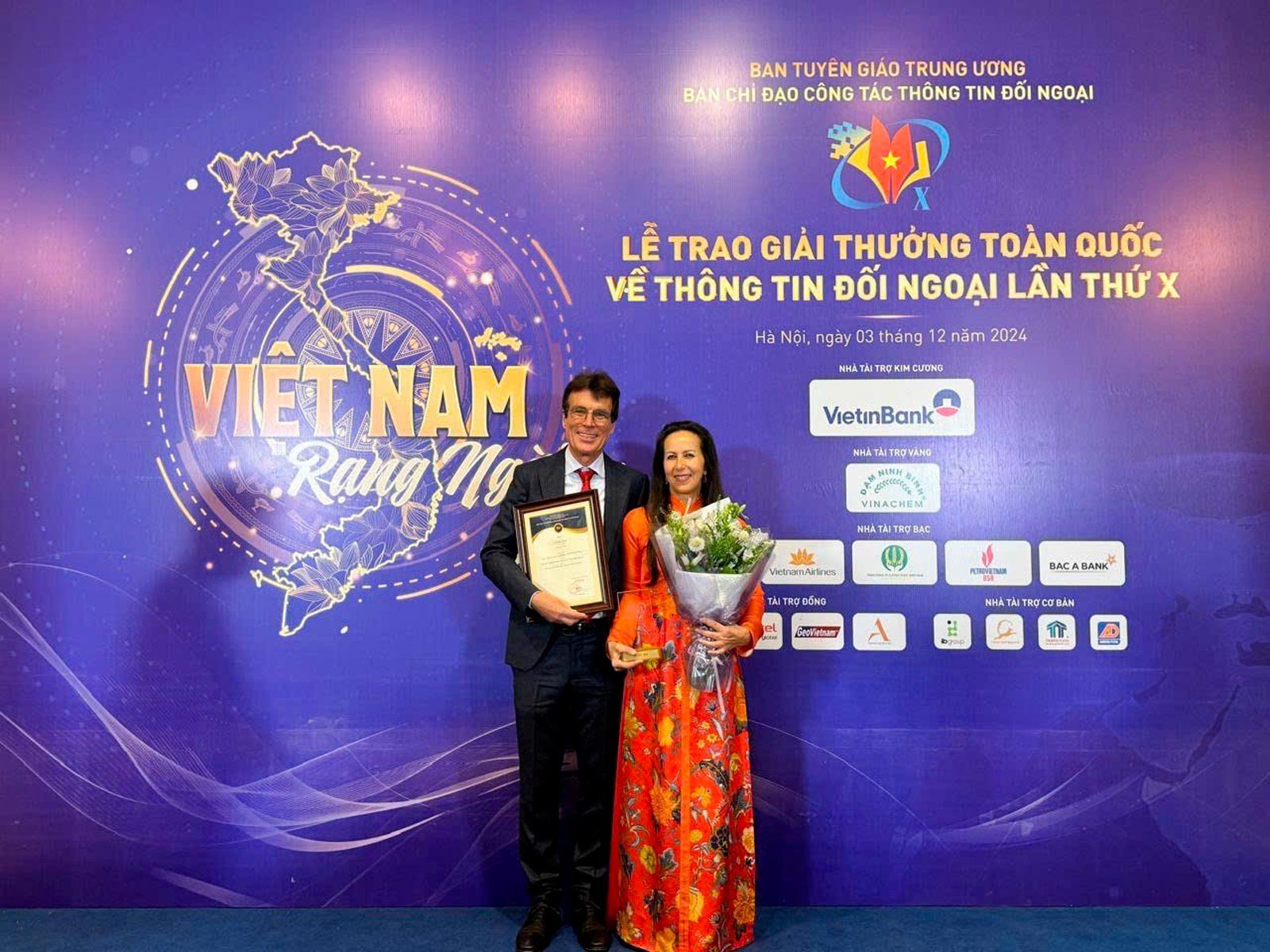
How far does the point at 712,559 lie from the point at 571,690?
0.73 m

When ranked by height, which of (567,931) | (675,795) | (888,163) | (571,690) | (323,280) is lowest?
(567,931)

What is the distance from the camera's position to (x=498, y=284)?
10.9 feet

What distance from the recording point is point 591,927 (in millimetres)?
2770

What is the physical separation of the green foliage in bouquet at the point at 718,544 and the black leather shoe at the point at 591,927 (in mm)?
1244

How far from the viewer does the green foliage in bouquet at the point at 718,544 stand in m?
2.46

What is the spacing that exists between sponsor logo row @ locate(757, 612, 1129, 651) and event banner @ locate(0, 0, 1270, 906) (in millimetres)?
18

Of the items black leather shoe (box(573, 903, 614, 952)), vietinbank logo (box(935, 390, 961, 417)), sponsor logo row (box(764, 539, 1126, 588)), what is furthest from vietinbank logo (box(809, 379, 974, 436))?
black leather shoe (box(573, 903, 614, 952))

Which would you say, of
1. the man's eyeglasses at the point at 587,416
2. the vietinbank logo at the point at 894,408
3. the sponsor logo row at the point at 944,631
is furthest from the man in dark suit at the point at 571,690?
the vietinbank logo at the point at 894,408

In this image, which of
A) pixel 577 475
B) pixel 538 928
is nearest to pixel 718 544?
pixel 577 475

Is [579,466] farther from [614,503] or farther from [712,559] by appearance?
[712,559]

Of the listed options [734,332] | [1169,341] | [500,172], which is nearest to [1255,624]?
[1169,341]

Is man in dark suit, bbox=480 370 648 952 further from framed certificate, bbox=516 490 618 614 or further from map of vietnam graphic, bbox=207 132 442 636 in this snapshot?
map of vietnam graphic, bbox=207 132 442 636

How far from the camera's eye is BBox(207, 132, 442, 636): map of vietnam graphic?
3.27 m

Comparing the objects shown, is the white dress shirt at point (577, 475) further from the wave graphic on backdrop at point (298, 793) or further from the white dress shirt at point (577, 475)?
the wave graphic on backdrop at point (298, 793)
